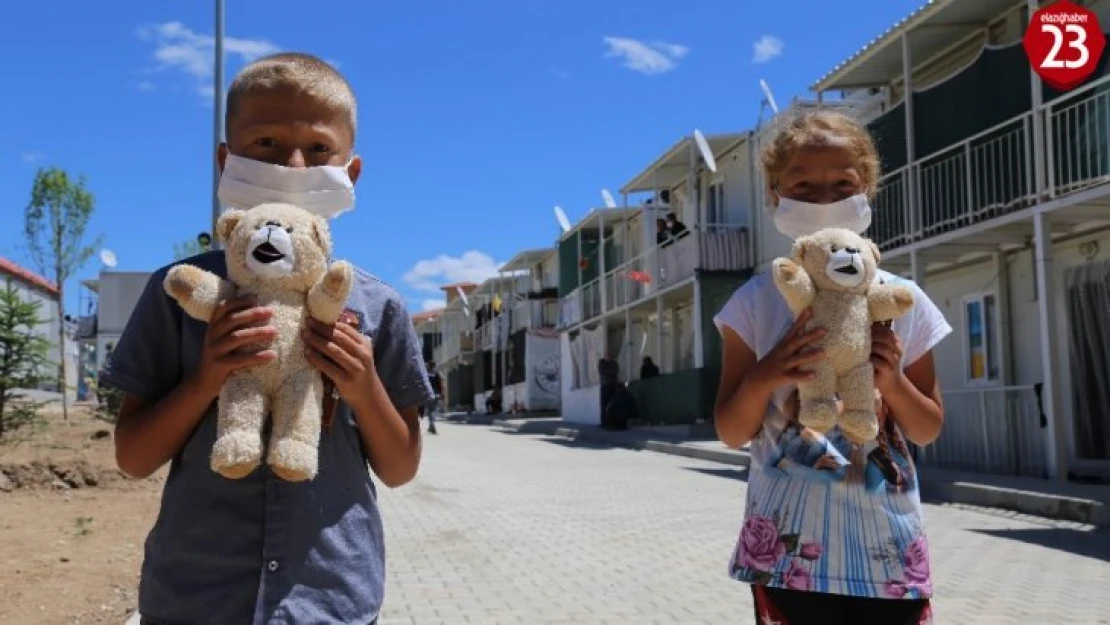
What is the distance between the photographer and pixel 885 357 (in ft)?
7.90

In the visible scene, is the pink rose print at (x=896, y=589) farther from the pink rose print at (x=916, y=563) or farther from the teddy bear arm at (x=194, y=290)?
the teddy bear arm at (x=194, y=290)

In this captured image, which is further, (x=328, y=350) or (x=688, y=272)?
(x=688, y=272)

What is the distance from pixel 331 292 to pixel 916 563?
142 centimetres

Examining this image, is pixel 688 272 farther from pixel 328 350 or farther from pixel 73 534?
pixel 328 350

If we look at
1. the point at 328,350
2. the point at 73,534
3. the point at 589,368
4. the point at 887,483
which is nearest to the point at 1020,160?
the point at 73,534

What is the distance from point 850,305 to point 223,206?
4.32 ft

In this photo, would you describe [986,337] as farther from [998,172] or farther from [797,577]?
[797,577]

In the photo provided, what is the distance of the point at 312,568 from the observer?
201 centimetres

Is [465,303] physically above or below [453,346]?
above

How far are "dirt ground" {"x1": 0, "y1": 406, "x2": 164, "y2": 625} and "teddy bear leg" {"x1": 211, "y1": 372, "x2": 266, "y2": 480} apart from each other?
4832mm

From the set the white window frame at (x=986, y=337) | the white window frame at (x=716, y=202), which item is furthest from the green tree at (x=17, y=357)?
the white window frame at (x=716, y=202)

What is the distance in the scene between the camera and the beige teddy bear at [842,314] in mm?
2363

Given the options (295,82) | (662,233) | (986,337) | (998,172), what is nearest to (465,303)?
(662,233)

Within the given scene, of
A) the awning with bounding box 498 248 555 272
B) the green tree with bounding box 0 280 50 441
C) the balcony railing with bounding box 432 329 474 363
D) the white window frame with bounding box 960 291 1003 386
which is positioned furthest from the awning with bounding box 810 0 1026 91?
the balcony railing with bounding box 432 329 474 363
